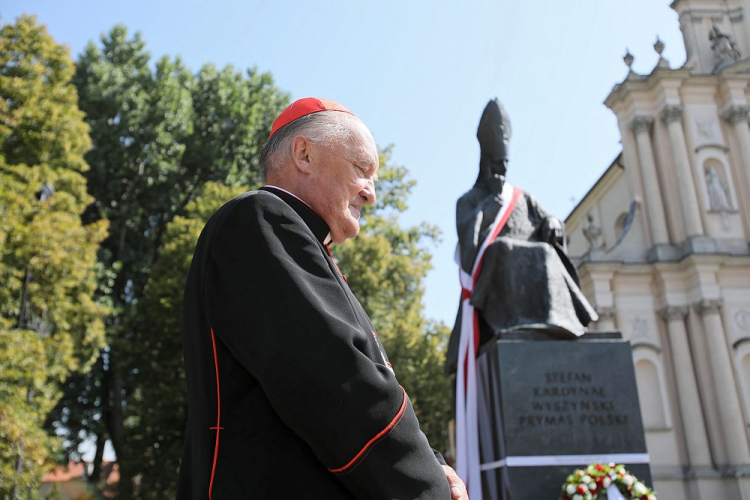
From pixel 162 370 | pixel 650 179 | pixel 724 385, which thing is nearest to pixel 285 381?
pixel 162 370

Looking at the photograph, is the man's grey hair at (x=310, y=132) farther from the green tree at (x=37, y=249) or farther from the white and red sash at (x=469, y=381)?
the green tree at (x=37, y=249)

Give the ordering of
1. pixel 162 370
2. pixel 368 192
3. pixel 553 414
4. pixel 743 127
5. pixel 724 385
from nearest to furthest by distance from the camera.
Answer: pixel 368 192 → pixel 553 414 → pixel 162 370 → pixel 724 385 → pixel 743 127

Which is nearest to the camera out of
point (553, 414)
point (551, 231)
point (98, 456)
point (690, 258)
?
point (553, 414)

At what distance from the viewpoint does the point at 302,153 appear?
1.92m

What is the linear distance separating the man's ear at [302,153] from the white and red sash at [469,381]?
4.27 metres

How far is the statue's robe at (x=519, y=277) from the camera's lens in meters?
5.94

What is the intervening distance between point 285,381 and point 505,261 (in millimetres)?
4785

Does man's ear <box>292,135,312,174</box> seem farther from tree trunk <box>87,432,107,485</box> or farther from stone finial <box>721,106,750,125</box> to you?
stone finial <box>721,106,750,125</box>

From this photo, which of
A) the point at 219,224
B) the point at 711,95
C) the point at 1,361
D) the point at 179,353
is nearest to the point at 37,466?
the point at 1,361

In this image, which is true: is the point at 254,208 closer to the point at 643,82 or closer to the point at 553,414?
the point at 553,414

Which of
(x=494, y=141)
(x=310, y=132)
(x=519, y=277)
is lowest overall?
(x=310, y=132)

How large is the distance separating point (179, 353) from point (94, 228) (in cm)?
587

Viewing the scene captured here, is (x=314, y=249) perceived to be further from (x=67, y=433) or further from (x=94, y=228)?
(x=67, y=433)

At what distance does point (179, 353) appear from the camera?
18.6m
